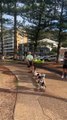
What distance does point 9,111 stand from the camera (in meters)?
10.6

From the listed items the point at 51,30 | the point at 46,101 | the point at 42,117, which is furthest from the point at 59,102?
the point at 51,30

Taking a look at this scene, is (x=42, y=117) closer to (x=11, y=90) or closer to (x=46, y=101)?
(x=46, y=101)

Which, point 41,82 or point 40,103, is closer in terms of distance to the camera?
point 40,103

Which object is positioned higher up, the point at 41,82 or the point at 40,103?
the point at 40,103

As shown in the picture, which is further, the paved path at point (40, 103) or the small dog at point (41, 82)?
the small dog at point (41, 82)

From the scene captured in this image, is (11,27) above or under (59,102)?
under

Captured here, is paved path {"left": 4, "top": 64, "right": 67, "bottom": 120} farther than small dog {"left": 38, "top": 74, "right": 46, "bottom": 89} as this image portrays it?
No

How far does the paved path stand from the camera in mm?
10312

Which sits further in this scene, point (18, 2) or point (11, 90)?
point (18, 2)

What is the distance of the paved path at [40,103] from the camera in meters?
10.3

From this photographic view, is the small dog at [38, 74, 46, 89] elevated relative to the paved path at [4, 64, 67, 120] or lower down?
lower down

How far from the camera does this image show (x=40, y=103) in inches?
480

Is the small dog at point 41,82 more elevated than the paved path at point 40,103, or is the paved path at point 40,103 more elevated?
the paved path at point 40,103

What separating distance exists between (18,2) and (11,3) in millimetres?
1698
